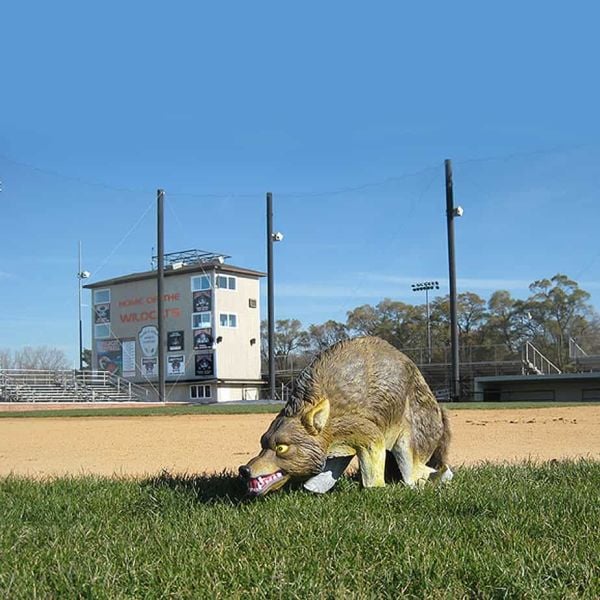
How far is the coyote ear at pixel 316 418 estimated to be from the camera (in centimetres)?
513

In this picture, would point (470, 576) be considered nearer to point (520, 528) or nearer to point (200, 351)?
point (520, 528)

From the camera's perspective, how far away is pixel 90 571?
3.66 meters

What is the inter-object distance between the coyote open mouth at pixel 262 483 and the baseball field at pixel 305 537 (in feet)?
0.39

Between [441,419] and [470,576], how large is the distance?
2.54 m

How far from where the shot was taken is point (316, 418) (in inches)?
203

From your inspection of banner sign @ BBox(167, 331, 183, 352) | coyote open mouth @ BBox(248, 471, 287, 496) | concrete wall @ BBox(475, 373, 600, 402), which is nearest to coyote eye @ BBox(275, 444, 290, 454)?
coyote open mouth @ BBox(248, 471, 287, 496)

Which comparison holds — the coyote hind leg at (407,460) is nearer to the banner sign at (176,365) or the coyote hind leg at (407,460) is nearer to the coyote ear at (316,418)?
the coyote ear at (316,418)

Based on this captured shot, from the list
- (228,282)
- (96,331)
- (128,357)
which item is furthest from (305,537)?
(96,331)

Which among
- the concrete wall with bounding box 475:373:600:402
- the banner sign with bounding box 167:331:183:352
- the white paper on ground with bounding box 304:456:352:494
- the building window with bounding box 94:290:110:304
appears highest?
the building window with bounding box 94:290:110:304

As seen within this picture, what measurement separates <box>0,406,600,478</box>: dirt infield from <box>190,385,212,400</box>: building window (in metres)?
34.4

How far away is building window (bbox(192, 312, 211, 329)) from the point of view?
5184cm

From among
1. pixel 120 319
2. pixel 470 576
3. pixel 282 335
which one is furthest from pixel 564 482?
pixel 282 335

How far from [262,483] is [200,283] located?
158 feet

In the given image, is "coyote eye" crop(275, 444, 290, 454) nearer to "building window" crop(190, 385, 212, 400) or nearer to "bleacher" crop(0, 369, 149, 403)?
"bleacher" crop(0, 369, 149, 403)
